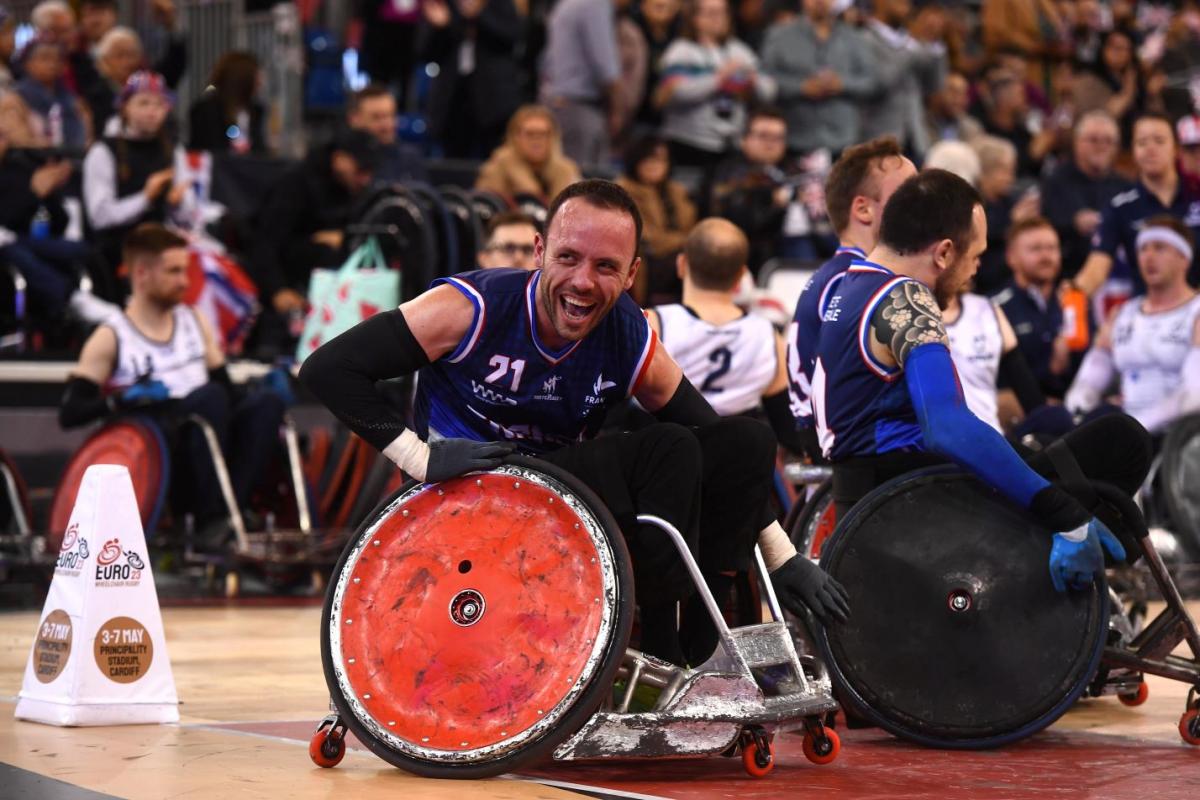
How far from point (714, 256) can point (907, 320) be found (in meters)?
2.99

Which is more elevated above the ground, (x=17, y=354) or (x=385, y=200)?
(x=385, y=200)

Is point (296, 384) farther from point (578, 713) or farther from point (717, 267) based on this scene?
point (578, 713)

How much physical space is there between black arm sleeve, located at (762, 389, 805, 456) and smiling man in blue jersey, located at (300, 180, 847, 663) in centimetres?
292

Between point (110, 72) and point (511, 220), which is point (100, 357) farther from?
point (110, 72)

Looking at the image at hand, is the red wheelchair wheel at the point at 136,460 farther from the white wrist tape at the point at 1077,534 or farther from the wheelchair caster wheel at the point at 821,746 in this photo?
the white wrist tape at the point at 1077,534

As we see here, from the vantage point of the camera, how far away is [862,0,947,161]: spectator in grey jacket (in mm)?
15906

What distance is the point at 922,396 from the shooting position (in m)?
5.55

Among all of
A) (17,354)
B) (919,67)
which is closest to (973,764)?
(17,354)

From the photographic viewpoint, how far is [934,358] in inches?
220

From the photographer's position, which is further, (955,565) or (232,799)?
(955,565)

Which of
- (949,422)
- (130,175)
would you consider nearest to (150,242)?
(130,175)

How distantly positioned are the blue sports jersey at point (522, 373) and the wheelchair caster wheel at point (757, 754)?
95 cm

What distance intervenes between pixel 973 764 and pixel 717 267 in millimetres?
3739

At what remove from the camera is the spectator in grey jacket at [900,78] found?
52.2ft
